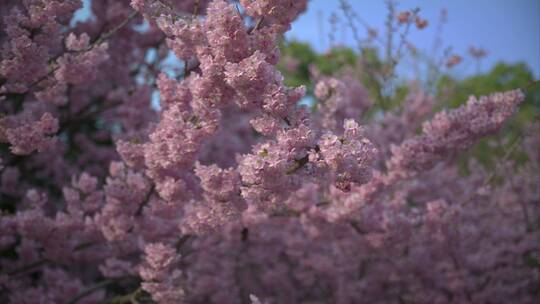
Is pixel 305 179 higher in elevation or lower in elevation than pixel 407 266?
higher

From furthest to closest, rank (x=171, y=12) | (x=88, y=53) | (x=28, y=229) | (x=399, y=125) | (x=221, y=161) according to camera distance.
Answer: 1. (x=399, y=125)
2. (x=221, y=161)
3. (x=28, y=229)
4. (x=88, y=53)
5. (x=171, y=12)

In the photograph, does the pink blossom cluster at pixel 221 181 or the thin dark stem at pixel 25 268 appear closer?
the pink blossom cluster at pixel 221 181

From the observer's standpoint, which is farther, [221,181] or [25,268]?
[25,268]

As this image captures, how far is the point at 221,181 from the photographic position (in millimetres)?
2654

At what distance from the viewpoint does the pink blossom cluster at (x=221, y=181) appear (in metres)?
2.26

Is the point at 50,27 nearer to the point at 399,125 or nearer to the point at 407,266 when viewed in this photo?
the point at 407,266

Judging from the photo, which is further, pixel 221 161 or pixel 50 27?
pixel 221 161

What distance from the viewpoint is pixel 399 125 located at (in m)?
7.26

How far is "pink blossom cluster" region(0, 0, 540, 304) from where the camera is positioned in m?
2.26

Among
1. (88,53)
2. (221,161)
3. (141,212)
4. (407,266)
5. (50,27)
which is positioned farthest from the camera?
(221,161)

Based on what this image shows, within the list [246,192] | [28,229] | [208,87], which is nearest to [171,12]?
[208,87]

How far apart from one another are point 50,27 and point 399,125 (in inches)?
228

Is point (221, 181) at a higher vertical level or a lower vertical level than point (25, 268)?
higher

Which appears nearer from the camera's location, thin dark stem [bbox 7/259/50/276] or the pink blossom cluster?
the pink blossom cluster
